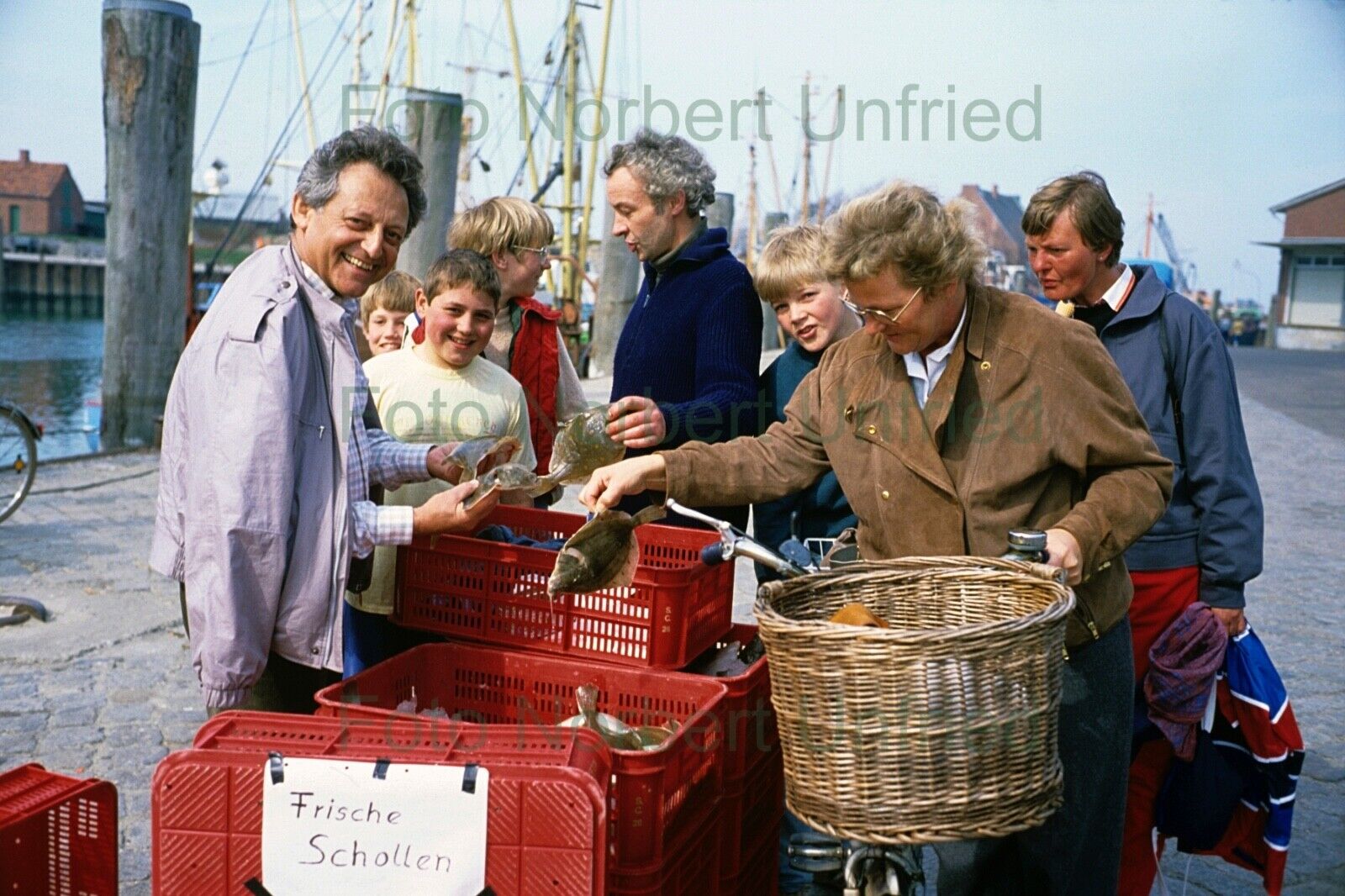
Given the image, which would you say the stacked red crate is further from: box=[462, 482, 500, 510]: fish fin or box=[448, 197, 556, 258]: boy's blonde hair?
box=[448, 197, 556, 258]: boy's blonde hair

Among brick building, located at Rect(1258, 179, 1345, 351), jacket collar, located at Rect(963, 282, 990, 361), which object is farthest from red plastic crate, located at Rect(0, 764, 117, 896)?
brick building, located at Rect(1258, 179, 1345, 351)

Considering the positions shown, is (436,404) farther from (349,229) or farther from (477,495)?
(349,229)

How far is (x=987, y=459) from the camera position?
271 cm

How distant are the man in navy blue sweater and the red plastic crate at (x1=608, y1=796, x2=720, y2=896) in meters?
1.41

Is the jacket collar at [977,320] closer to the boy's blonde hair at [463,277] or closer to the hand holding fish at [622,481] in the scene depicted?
the hand holding fish at [622,481]

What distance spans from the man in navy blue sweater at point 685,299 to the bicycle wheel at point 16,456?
19.0ft

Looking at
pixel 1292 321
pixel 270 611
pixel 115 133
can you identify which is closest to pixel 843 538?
pixel 270 611

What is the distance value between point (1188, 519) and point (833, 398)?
1.36 metres

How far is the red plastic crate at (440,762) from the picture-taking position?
2240 millimetres

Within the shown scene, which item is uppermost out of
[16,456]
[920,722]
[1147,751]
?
[920,722]

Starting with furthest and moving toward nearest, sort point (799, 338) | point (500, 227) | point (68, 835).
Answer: point (500, 227) < point (799, 338) < point (68, 835)

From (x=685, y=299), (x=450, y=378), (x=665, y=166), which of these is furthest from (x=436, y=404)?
(x=665, y=166)

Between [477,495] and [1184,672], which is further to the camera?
[1184,672]

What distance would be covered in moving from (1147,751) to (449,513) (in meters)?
2.16
